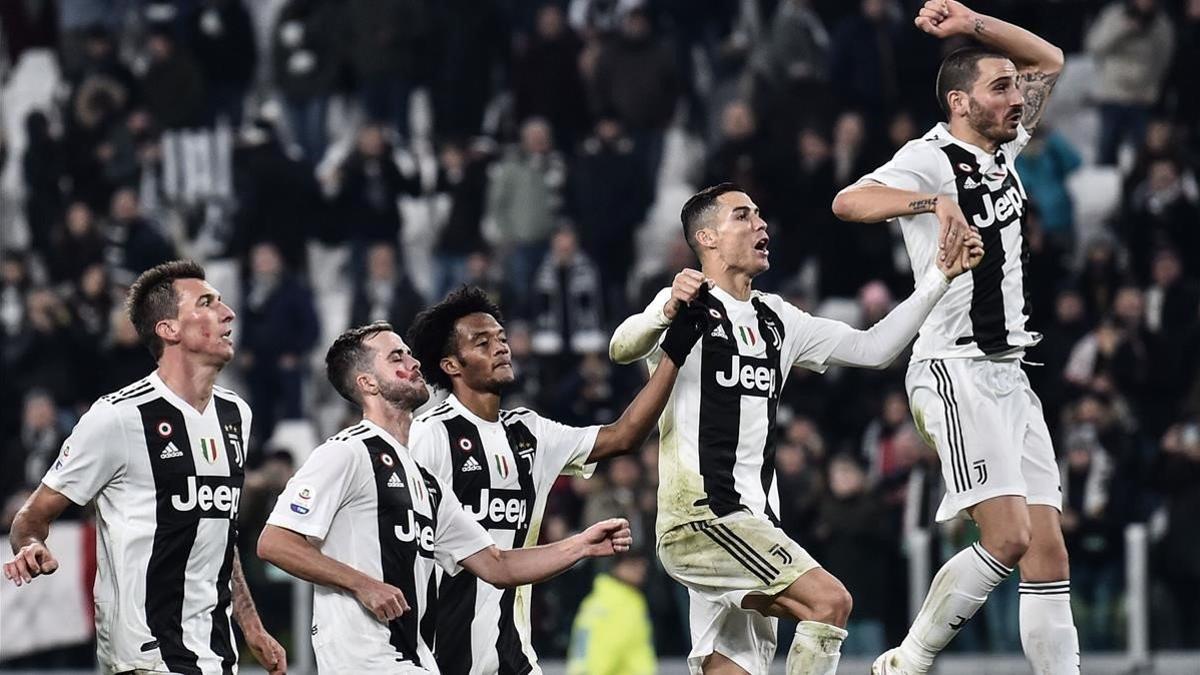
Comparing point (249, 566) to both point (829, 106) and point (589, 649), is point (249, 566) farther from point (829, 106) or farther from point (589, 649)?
point (829, 106)

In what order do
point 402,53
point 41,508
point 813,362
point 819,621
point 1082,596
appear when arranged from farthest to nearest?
point 402,53
point 1082,596
point 813,362
point 819,621
point 41,508

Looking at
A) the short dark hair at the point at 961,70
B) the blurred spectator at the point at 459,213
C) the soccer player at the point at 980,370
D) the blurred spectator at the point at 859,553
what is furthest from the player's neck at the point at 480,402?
the blurred spectator at the point at 459,213

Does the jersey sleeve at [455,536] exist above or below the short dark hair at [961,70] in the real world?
below

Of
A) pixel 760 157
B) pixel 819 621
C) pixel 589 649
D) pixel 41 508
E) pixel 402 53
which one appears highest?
pixel 402 53

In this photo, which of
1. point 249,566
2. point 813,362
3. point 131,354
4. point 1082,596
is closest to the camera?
point 813,362

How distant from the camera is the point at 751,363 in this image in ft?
30.0

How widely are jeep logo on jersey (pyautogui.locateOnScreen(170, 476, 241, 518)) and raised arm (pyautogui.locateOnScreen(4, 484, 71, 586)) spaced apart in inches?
17.8

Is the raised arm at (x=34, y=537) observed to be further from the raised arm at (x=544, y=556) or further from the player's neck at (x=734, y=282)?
the player's neck at (x=734, y=282)

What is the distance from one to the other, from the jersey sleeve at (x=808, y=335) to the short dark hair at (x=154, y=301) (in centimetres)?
262

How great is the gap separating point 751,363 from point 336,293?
11982 millimetres

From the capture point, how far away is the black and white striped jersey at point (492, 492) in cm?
876

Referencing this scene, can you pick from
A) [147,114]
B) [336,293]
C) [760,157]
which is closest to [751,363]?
[760,157]

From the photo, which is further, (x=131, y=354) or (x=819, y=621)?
(x=131, y=354)

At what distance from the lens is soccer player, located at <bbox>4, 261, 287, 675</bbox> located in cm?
812
